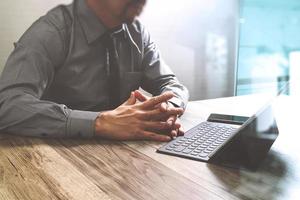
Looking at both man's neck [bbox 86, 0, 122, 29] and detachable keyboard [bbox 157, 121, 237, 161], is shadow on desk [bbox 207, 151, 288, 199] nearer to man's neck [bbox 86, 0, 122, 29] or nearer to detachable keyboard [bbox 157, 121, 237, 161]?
detachable keyboard [bbox 157, 121, 237, 161]

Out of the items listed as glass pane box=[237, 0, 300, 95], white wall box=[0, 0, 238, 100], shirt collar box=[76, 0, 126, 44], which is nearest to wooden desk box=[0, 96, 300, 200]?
shirt collar box=[76, 0, 126, 44]

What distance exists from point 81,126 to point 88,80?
0.45m

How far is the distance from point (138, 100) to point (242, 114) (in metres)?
0.43

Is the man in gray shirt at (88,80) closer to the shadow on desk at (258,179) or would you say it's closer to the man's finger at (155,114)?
the man's finger at (155,114)

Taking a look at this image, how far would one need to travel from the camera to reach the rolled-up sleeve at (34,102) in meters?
0.91

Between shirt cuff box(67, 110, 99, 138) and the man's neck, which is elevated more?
the man's neck

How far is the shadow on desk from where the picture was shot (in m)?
0.58

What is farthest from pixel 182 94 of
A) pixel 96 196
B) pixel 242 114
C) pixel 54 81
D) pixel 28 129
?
pixel 96 196

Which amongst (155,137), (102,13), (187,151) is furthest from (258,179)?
(102,13)

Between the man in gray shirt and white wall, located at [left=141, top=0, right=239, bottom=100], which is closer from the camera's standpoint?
the man in gray shirt

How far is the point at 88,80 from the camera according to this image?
132 cm

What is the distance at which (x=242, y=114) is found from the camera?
3.97 feet

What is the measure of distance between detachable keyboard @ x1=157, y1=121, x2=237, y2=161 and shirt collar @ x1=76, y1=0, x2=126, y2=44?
0.60 metres

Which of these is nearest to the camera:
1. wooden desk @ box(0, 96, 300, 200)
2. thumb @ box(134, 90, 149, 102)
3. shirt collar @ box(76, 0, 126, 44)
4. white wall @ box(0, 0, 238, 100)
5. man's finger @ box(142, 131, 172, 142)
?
wooden desk @ box(0, 96, 300, 200)
